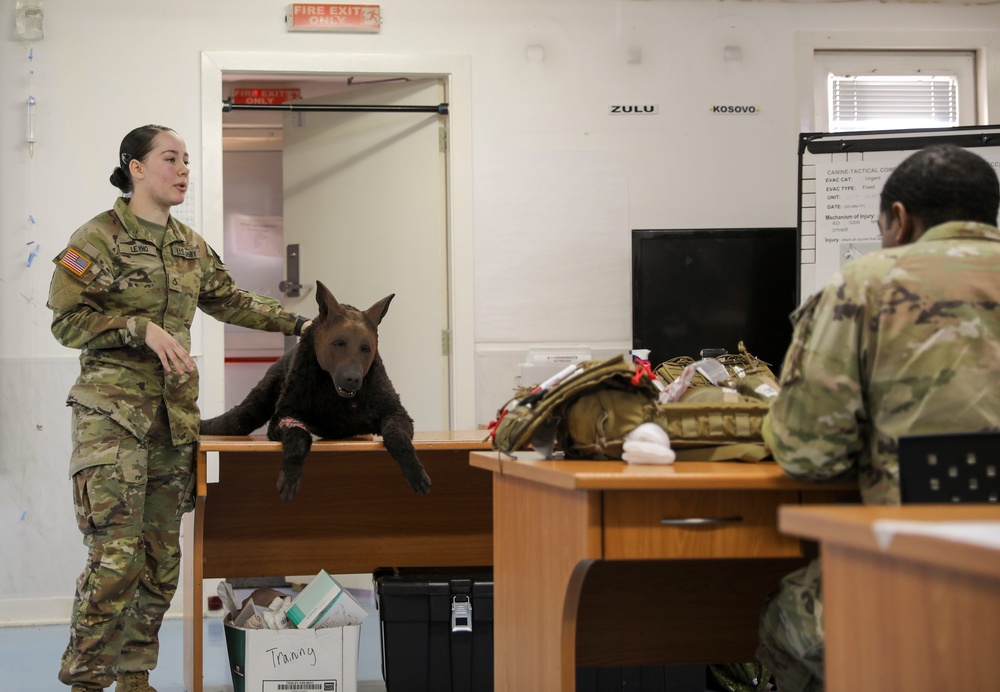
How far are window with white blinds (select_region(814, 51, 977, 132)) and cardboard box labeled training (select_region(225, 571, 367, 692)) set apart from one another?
3.66m

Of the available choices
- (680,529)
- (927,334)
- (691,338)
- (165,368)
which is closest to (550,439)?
(680,529)

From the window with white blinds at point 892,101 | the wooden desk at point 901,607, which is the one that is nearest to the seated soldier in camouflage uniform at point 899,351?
the wooden desk at point 901,607

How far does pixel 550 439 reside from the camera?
2.20 metres

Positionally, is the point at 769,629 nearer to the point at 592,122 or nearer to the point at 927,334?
the point at 927,334

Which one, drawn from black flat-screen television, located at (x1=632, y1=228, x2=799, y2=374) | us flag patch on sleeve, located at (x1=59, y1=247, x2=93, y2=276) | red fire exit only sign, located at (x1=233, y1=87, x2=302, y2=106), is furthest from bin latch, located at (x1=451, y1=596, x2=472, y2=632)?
red fire exit only sign, located at (x1=233, y1=87, x2=302, y2=106)

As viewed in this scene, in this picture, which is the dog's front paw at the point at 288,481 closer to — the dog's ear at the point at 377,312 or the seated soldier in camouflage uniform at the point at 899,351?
the dog's ear at the point at 377,312

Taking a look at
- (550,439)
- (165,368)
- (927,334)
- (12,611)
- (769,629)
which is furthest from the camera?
(12,611)

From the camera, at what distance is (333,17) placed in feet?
16.8

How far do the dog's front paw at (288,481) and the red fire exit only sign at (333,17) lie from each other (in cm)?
273

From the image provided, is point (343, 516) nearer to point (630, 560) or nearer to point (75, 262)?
point (75, 262)

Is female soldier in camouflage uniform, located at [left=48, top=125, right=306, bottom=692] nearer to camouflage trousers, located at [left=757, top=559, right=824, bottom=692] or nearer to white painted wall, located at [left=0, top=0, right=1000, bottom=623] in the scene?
white painted wall, located at [left=0, top=0, right=1000, bottom=623]

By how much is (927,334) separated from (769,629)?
2.11 ft

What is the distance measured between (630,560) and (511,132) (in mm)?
3454

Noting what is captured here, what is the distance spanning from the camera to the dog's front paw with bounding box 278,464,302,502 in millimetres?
3154
